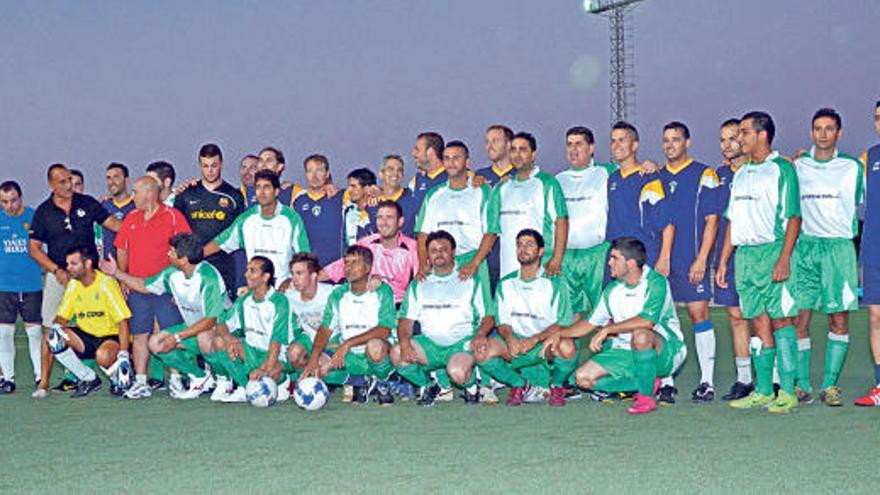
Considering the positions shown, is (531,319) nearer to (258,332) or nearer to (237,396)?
(258,332)

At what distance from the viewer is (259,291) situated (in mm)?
7441

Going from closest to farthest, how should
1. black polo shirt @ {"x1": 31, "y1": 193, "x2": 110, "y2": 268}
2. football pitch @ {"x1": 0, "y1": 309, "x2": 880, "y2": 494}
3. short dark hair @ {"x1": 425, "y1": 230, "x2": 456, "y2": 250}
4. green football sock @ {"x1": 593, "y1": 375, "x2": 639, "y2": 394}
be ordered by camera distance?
1. football pitch @ {"x1": 0, "y1": 309, "x2": 880, "y2": 494}
2. green football sock @ {"x1": 593, "y1": 375, "x2": 639, "y2": 394}
3. short dark hair @ {"x1": 425, "y1": 230, "x2": 456, "y2": 250}
4. black polo shirt @ {"x1": 31, "y1": 193, "x2": 110, "y2": 268}

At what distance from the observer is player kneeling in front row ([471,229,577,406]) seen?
6.84 meters

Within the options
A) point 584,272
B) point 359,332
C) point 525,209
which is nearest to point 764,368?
point 584,272

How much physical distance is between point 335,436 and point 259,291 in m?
2.09

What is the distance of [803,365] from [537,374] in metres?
1.71

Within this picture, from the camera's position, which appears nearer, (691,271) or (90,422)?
(90,422)

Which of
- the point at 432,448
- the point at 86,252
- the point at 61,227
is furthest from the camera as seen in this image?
the point at 61,227

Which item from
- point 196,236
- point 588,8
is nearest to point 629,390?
point 196,236

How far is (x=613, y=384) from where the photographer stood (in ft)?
22.4

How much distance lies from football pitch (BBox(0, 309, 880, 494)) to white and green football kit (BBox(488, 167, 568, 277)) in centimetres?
126

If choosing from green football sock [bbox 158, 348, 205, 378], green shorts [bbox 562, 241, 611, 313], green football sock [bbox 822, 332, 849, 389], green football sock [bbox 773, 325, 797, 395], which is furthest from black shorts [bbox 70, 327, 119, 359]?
green football sock [bbox 822, 332, 849, 389]

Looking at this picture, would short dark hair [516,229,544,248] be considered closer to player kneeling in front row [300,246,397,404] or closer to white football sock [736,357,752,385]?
player kneeling in front row [300,246,397,404]

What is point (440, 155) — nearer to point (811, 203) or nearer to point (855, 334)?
point (811, 203)
